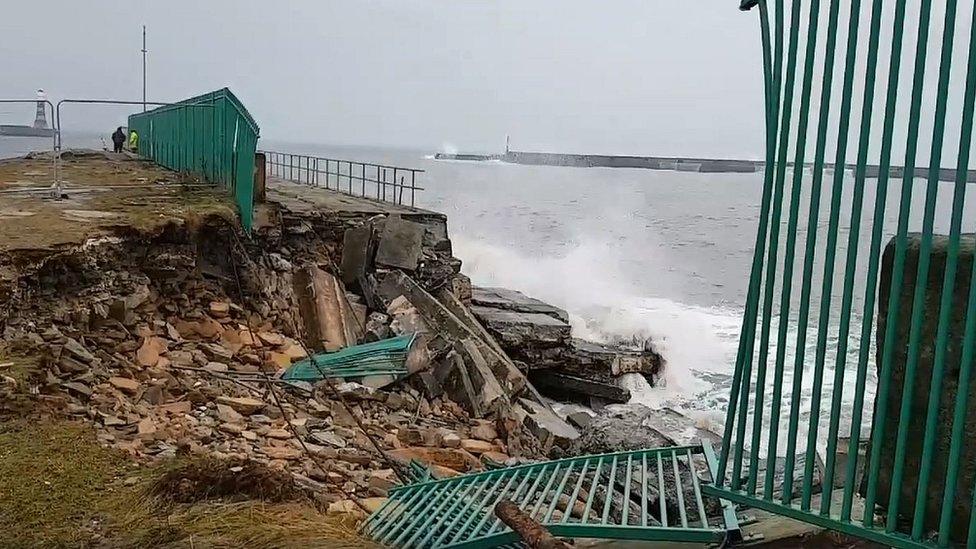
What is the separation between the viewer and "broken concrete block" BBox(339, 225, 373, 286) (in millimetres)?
13242

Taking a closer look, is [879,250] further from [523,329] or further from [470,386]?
[523,329]

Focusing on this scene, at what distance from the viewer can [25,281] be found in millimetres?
7230

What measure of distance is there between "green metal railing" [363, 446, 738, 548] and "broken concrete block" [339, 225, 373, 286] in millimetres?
8111

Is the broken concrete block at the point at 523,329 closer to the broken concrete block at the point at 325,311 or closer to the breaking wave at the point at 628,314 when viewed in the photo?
the breaking wave at the point at 628,314

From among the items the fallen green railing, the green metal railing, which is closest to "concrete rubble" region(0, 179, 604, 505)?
the fallen green railing

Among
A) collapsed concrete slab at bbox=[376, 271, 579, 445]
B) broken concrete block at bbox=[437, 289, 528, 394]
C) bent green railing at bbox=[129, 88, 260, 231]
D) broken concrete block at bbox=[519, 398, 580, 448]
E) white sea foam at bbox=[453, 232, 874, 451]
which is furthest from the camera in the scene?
white sea foam at bbox=[453, 232, 874, 451]

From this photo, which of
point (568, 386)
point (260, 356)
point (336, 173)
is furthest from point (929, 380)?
point (336, 173)

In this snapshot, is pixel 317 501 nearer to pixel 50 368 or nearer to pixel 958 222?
pixel 50 368

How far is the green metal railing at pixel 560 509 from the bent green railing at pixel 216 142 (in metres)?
6.78

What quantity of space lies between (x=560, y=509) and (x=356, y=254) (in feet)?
27.9

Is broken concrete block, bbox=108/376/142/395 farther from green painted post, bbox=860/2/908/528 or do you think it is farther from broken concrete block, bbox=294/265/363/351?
green painted post, bbox=860/2/908/528

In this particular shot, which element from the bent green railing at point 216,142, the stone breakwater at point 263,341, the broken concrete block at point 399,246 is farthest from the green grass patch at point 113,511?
the broken concrete block at point 399,246

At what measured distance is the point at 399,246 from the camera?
13578mm

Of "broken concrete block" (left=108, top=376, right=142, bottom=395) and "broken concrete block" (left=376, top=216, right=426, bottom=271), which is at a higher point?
"broken concrete block" (left=376, top=216, right=426, bottom=271)
